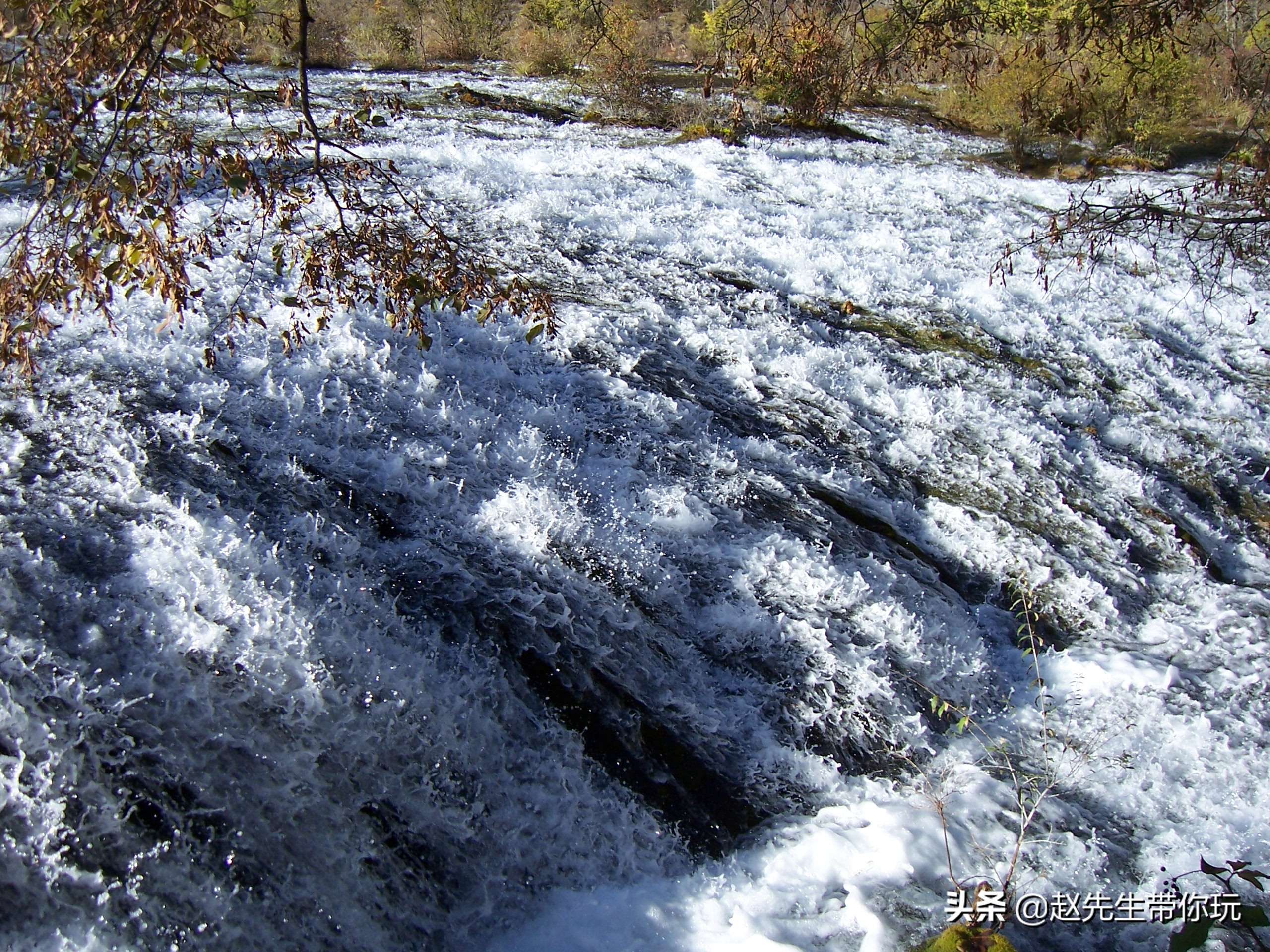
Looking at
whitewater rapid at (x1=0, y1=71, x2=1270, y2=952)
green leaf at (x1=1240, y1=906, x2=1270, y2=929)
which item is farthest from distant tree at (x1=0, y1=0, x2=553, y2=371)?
green leaf at (x1=1240, y1=906, x2=1270, y2=929)

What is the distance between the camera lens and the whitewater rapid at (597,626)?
110 inches

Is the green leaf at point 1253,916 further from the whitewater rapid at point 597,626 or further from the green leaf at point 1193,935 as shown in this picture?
the whitewater rapid at point 597,626

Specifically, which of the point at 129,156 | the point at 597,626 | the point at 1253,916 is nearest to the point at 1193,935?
the point at 1253,916

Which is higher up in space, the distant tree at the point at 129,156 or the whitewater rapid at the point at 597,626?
the distant tree at the point at 129,156

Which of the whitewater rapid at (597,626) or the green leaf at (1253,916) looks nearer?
the green leaf at (1253,916)

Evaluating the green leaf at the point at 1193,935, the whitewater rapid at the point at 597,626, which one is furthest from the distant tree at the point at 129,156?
the green leaf at the point at 1193,935

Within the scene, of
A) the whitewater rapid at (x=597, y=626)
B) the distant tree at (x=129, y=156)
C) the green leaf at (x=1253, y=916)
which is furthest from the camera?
the whitewater rapid at (x=597, y=626)

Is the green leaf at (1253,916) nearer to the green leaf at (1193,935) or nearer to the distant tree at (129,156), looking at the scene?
the green leaf at (1193,935)

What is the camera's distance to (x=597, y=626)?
391 centimetres

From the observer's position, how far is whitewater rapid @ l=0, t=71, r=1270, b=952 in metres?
2.79

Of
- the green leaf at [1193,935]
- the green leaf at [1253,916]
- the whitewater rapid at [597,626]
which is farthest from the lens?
the whitewater rapid at [597,626]

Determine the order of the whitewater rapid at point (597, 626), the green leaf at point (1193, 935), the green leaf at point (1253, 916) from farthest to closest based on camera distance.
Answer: the whitewater rapid at point (597, 626)
the green leaf at point (1253, 916)
the green leaf at point (1193, 935)

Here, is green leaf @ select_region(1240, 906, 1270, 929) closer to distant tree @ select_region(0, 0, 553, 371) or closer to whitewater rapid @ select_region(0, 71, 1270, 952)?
whitewater rapid @ select_region(0, 71, 1270, 952)

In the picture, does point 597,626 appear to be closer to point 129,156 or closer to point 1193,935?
point 1193,935
